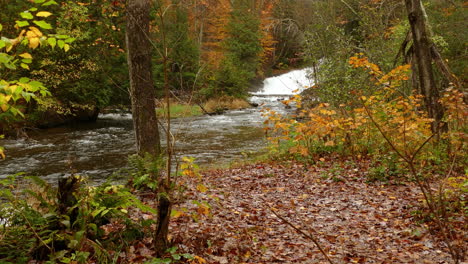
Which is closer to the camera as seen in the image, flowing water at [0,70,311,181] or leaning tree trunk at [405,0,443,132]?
leaning tree trunk at [405,0,443,132]

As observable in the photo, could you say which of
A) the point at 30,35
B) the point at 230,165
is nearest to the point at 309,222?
the point at 30,35

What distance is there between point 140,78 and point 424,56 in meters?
6.09

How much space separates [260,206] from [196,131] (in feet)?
Answer: 38.2

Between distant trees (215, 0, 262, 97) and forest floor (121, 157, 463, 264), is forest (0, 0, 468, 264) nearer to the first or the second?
forest floor (121, 157, 463, 264)

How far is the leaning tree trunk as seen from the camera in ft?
24.9

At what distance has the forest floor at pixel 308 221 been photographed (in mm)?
4098

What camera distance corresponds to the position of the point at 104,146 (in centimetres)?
1442

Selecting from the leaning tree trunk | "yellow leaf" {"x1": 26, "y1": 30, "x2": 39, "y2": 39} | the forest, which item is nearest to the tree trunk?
the forest

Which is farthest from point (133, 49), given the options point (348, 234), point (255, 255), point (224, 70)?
point (224, 70)

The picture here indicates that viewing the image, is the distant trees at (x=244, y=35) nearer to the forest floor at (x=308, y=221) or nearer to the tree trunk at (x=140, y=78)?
the forest floor at (x=308, y=221)

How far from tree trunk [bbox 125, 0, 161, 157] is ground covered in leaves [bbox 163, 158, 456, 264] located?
1.37 meters

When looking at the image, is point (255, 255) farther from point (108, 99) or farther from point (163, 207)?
point (108, 99)

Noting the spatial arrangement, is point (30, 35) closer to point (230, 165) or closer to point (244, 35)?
point (230, 165)

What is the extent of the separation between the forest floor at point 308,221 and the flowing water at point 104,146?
2.23m
